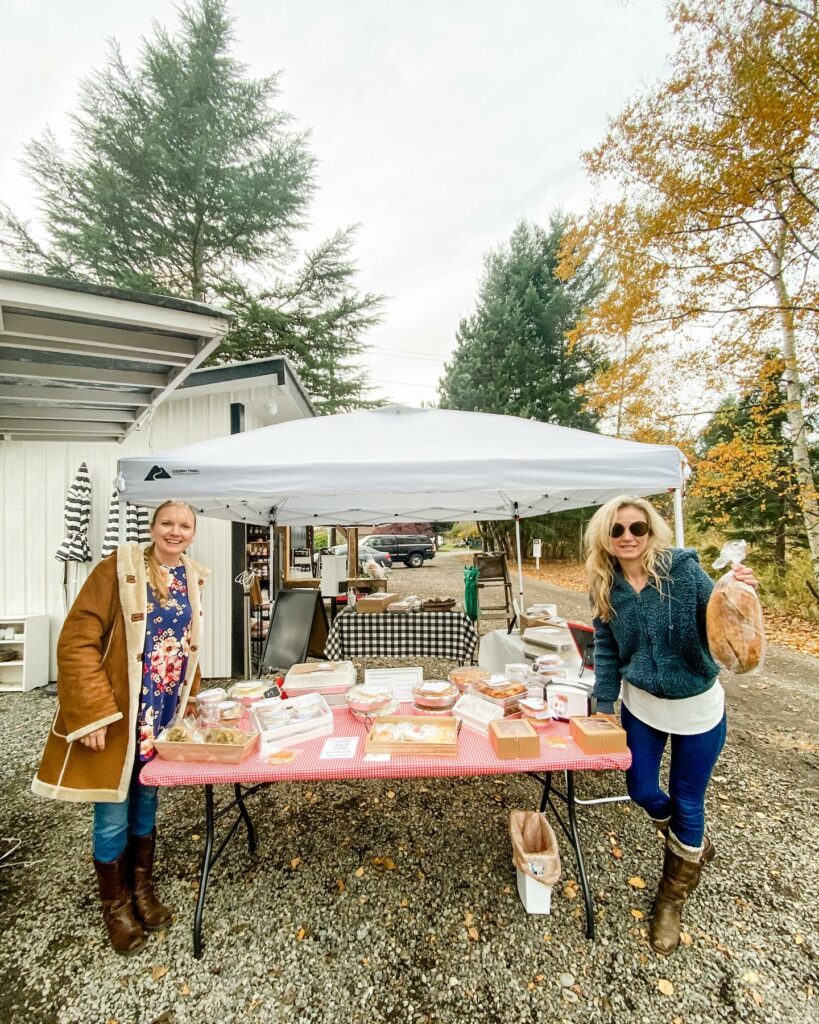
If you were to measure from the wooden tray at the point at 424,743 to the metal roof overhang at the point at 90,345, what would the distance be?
2372 mm

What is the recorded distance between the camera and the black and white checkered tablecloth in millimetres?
4668

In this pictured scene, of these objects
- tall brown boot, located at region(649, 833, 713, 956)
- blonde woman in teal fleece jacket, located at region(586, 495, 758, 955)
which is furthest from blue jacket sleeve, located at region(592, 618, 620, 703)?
tall brown boot, located at region(649, 833, 713, 956)

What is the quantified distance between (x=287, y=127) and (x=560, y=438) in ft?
47.6

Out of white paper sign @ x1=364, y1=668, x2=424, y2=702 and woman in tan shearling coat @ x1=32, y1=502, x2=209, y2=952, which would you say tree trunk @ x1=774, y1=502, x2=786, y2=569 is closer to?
white paper sign @ x1=364, y1=668, x2=424, y2=702

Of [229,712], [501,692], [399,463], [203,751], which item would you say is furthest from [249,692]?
[399,463]

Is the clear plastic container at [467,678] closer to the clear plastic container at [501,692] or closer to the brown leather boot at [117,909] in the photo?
the clear plastic container at [501,692]

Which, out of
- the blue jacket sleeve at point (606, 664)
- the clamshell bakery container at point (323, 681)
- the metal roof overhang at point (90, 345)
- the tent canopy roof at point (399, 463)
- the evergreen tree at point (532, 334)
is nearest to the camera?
the blue jacket sleeve at point (606, 664)

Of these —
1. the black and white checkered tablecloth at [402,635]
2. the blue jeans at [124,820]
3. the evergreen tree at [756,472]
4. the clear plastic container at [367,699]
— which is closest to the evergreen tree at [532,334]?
the evergreen tree at [756,472]

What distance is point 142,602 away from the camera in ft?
5.74

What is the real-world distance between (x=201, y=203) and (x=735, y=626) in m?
14.8

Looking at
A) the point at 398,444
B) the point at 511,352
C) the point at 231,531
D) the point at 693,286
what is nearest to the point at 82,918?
the point at 398,444

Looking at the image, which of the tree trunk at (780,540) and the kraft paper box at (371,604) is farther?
the tree trunk at (780,540)

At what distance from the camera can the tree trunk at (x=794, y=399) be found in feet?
21.4

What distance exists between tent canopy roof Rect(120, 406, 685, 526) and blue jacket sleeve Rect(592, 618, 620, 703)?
2.99 feet
